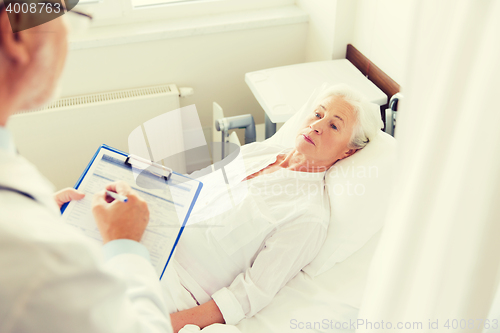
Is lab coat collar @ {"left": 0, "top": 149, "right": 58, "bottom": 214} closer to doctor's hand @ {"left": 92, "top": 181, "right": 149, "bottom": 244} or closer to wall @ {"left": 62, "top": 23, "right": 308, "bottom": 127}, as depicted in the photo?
doctor's hand @ {"left": 92, "top": 181, "right": 149, "bottom": 244}

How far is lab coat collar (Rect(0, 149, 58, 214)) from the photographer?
39 centimetres

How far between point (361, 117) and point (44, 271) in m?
1.22

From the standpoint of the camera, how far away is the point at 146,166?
107 centimetres

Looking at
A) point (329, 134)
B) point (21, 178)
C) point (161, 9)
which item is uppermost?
point (21, 178)

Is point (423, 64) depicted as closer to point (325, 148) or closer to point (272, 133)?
point (325, 148)

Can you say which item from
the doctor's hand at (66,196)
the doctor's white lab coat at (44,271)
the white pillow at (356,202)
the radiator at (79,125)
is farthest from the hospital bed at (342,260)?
the radiator at (79,125)

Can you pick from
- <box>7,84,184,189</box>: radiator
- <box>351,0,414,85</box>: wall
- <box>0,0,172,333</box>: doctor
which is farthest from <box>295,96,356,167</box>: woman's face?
<box>0,0,172,333</box>: doctor

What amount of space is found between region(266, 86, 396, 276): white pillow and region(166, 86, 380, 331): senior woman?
0.04 metres

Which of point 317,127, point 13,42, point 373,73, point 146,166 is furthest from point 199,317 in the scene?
point 373,73

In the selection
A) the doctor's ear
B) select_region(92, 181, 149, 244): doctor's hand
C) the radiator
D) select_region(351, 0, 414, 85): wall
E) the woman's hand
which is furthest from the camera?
the radiator

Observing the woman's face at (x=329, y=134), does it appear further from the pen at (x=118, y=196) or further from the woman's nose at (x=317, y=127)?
the pen at (x=118, y=196)

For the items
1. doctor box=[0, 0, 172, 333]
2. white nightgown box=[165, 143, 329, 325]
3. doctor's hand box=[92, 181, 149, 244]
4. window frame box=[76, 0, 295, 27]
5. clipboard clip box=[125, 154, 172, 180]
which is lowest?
white nightgown box=[165, 143, 329, 325]

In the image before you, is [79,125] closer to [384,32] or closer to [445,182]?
[384,32]

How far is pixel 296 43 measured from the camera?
223 cm
